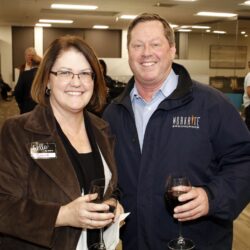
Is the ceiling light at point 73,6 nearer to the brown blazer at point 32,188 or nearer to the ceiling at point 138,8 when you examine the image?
the ceiling at point 138,8

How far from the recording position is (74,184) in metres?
1.65

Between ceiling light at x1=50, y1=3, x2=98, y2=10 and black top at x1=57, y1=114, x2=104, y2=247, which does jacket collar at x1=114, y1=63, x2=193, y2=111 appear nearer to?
black top at x1=57, y1=114, x2=104, y2=247

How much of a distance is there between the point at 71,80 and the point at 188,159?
640 mm

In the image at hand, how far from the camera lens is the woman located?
5.05ft

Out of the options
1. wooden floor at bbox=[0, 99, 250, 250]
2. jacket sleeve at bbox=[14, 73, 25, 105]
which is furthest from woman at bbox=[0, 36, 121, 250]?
jacket sleeve at bbox=[14, 73, 25, 105]

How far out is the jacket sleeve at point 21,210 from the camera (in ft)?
5.05

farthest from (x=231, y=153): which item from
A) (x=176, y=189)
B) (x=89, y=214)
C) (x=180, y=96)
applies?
(x=89, y=214)

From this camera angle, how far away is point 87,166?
1781 mm

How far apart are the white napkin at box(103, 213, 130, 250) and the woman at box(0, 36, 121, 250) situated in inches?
3.8

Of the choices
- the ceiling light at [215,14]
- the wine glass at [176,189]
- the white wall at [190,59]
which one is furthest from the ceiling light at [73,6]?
the wine glass at [176,189]

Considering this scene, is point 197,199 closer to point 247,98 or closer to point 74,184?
point 74,184

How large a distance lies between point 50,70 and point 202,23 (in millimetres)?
13262

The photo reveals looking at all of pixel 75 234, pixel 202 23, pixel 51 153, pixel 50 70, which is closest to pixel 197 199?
pixel 75 234

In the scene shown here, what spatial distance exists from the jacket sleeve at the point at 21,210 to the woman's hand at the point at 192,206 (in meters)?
0.47
